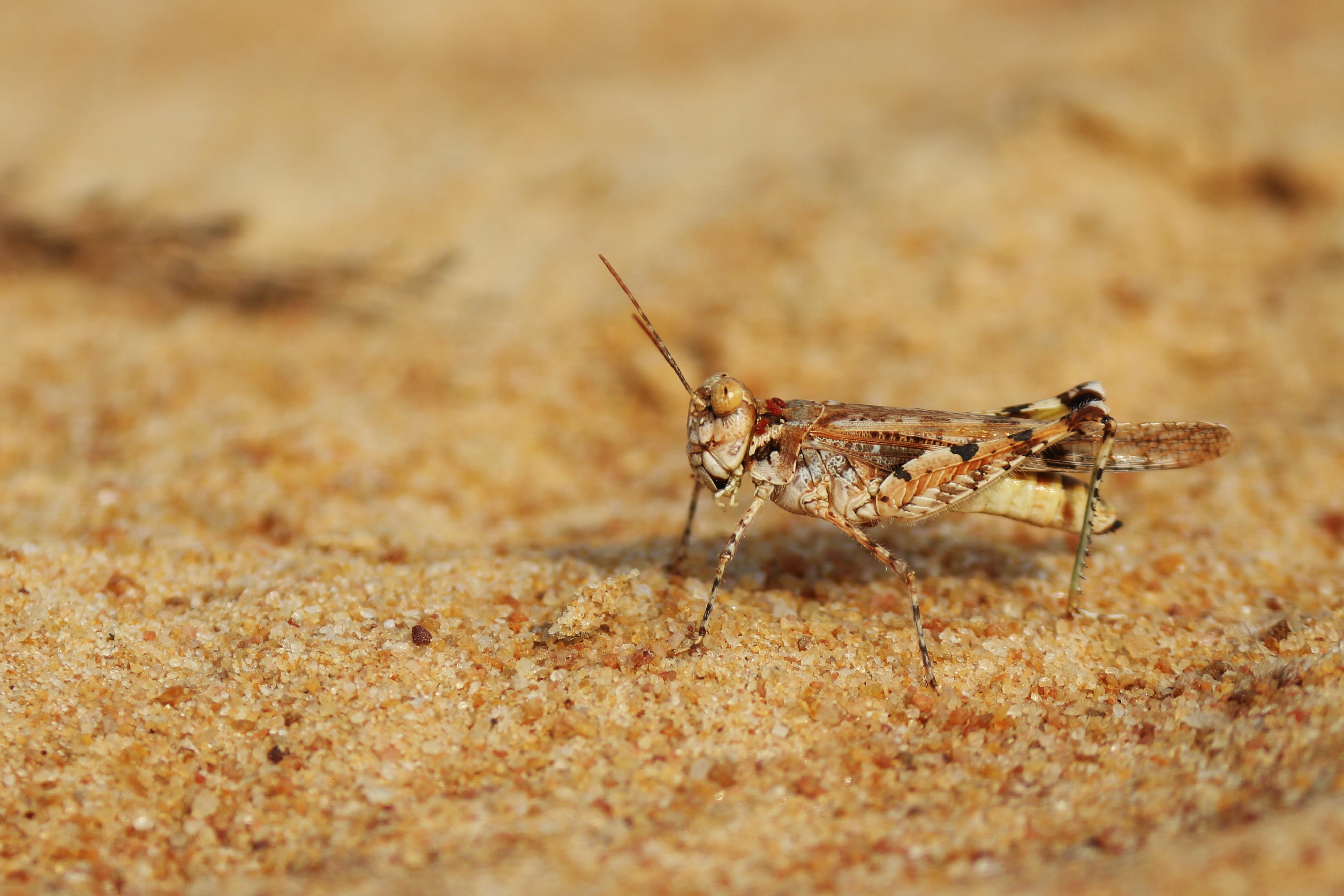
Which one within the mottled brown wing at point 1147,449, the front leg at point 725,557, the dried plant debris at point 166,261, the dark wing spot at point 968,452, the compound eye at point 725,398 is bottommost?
the front leg at point 725,557

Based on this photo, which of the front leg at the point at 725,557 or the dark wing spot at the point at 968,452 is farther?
the dark wing spot at the point at 968,452

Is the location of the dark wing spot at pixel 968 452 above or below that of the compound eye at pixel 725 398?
below

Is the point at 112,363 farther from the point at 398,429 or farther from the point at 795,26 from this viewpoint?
the point at 795,26

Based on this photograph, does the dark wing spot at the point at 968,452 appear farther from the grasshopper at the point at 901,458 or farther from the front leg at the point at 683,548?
the front leg at the point at 683,548

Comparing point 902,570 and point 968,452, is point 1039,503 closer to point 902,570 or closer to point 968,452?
point 968,452

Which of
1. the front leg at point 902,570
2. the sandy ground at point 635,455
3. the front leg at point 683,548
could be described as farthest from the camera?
the front leg at point 683,548

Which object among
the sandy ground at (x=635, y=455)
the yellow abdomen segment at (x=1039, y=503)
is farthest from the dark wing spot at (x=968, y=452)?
the sandy ground at (x=635, y=455)
